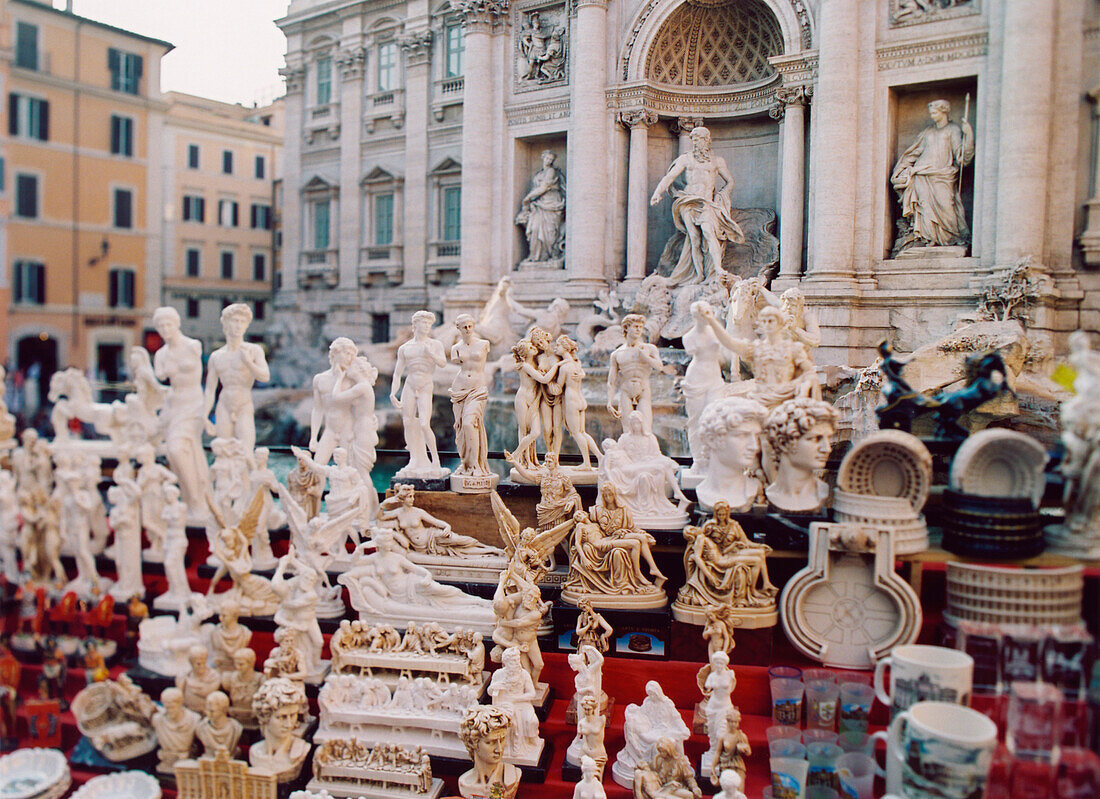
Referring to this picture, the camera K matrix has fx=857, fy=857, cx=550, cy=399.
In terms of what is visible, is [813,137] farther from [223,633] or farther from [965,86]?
[223,633]

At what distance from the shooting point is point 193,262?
28.7 ft

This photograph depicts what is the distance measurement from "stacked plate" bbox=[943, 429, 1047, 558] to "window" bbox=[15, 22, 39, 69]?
23.2 feet

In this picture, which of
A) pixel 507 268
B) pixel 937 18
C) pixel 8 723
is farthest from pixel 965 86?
pixel 8 723

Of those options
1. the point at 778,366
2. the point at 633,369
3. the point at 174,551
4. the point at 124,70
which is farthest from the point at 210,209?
the point at 778,366

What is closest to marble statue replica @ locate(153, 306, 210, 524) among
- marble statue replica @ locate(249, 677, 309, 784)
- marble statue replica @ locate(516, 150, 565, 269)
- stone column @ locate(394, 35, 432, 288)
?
marble statue replica @ locate(249, 677, 309, 784)

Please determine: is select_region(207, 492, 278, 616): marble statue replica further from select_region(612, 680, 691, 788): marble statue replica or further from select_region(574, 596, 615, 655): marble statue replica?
select_region(612, 680, 691, 788): marble statue replica

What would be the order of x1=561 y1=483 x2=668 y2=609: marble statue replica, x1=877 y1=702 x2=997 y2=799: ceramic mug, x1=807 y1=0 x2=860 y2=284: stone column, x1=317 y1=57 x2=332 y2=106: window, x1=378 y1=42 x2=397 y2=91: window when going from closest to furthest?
1. x1=877 y1=702 x2=997 y2=799: ceramic mug
2. x1=561 y1=483 x2=668 y2=609: marble statue replica
3. x1=807 y1=0 x2=860 y2=284: stone column
4. x1=378 y1=42 x2=397 y2=91: window
5. x1=317 y1=57 x2=332 y2=106: window

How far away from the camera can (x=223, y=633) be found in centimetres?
560

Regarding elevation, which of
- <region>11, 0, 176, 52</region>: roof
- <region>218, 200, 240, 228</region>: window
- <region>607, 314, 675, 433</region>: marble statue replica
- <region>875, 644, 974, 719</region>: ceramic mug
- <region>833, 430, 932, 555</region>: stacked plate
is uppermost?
<region>11, 0, 176, 52</region>: roof

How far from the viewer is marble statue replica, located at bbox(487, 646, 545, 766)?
491cm

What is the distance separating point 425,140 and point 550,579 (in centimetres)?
1383

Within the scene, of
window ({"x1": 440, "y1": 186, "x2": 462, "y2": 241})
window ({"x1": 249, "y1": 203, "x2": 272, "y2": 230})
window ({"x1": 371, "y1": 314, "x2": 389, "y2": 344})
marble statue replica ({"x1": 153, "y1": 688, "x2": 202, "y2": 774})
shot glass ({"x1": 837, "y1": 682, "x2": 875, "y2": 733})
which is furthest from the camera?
window ({"x1": 371, "y1": 314, "x2": 389, "y2": 344})

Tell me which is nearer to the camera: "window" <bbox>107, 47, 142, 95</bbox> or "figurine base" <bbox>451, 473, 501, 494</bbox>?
"window" <bbox>107, 47, 142, 95</bbox>

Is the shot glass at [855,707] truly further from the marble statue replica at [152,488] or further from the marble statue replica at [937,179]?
the marble statue replica at [937,179]
